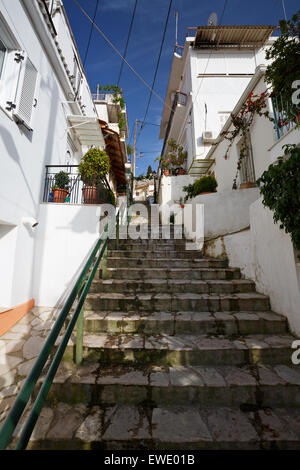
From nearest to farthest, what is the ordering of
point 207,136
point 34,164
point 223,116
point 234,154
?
point 34,164 → point 234,154 → point 207,136 → point 223,116

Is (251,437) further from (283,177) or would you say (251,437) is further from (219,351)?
(283,177)

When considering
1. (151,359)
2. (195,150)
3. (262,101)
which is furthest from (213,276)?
(195,150)

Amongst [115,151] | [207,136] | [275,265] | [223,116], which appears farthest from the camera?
[115,151]

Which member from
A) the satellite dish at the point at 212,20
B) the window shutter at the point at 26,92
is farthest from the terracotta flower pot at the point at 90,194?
the satellite dish at the point at 212,20

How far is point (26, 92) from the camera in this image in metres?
4.68

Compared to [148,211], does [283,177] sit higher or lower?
lower

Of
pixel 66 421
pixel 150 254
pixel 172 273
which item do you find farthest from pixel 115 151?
pixel 66 421

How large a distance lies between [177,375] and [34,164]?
17.7ft

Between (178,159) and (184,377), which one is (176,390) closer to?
(184,377)

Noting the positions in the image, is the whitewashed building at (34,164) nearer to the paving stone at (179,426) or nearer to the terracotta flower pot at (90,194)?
the terracotta flower pot at (90,194)

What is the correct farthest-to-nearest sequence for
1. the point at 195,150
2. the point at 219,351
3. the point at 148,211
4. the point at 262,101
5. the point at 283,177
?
the point at 148,211 → the point at 195,150 → the point at 262,101 → the point at 283,177 → the point at 219,351

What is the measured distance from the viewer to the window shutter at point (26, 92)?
4305 mm
